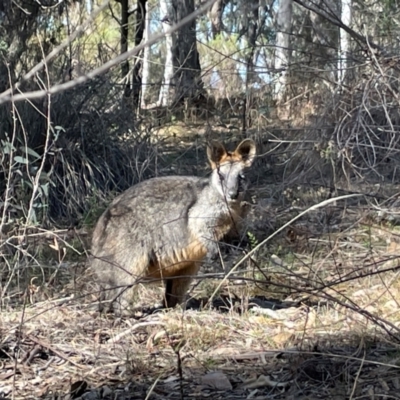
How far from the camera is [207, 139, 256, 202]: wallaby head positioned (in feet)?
20.2

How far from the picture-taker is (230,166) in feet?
20.7

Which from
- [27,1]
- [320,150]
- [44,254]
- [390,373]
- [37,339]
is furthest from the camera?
[27,1]

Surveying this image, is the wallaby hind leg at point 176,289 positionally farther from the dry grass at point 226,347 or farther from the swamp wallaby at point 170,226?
the dry grass at point 226,347

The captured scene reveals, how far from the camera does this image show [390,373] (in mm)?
3619

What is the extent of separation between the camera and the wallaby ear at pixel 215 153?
6301 millimetres

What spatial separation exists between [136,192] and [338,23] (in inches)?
96.0

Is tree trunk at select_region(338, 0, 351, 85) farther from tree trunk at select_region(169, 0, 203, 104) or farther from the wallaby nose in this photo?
tree trunk at select_region(169, 0, 203, 104)

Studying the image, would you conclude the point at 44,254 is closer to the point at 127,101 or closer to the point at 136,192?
the point at 136,192

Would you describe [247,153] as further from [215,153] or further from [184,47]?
[184,47]

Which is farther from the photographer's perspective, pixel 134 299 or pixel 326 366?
pixel 134 299

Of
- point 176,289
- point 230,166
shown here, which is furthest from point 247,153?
point 176,289

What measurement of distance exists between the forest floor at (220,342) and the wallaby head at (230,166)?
0.70 meters

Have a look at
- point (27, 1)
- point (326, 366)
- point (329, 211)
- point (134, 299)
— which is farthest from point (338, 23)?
point (27, 1)

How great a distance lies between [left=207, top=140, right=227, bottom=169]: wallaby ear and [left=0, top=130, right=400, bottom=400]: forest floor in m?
0.97
